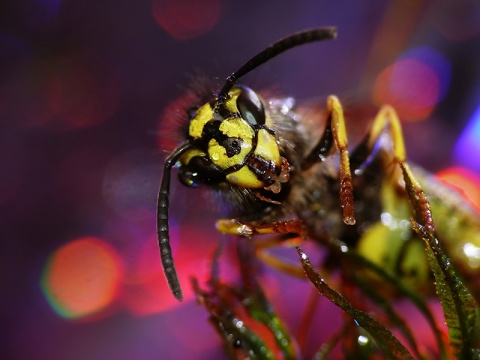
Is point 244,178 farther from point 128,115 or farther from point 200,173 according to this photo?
point 128,115

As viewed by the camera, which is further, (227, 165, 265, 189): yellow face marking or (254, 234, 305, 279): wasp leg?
(254, 234, 305, 279): wasp leg

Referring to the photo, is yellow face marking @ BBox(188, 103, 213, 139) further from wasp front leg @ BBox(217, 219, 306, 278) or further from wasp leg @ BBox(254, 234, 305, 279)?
wasp leg @ BBox(254, 234, 305, 279)

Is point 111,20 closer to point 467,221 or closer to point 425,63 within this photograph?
point 425,63

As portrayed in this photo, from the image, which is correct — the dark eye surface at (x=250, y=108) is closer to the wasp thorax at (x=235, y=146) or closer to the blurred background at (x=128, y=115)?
the wasp thorax at (x=235, y=146)

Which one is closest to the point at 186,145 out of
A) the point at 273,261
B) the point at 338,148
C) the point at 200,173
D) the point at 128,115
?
the point at 200,173

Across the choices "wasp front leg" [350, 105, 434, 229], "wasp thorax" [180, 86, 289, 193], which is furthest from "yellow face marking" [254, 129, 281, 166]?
"wasp front leg" [350, 105, 434, 229]

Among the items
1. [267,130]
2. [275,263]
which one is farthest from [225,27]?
[267,130]
